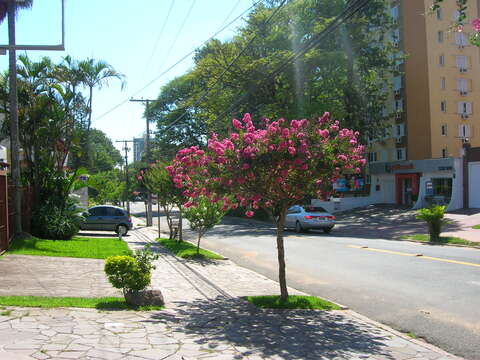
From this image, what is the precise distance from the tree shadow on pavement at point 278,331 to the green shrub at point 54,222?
11734mm

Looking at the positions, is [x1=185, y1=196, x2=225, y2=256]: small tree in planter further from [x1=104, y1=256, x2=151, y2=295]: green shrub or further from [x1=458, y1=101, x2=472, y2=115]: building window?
[x1=458, y1=101, x2=472, y2=115]: building window

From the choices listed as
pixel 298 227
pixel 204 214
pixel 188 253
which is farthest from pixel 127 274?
pixel 298 227

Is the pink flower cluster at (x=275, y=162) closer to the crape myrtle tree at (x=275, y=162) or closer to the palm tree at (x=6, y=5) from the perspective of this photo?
the crape myrtle tree at (x=275, y=162)

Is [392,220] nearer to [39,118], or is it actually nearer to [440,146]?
[440,146]

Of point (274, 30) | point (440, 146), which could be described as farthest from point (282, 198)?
point (440, 146)

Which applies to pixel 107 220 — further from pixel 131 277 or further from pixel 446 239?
pixel 131 277

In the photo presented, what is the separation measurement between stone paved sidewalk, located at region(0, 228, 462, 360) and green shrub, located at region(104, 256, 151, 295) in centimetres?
52

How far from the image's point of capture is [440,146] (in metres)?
43.8

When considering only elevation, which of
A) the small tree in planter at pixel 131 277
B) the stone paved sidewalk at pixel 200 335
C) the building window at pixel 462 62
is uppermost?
the building window at pixel 462 62

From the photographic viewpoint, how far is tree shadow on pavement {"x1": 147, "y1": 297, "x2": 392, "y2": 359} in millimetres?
6230

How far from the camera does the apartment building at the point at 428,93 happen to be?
43.3m

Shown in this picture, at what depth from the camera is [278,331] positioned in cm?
711

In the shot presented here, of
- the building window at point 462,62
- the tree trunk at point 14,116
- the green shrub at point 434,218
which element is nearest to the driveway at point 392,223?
the green shrub at point 434,218

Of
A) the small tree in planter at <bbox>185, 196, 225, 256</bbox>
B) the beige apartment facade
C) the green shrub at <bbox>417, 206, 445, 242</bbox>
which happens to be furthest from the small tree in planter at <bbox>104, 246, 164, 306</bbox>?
the beige apartment facade
